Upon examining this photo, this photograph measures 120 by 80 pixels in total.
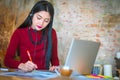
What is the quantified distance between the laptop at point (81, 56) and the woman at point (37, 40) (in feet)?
1.78

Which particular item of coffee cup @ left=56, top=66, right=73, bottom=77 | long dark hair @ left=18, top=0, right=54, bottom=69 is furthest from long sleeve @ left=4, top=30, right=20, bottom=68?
coffee cup @ left=56, top=66, right=73, bottom=77

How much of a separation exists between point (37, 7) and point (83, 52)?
859 mm

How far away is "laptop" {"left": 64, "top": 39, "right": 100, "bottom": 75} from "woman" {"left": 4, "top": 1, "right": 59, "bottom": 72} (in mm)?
544

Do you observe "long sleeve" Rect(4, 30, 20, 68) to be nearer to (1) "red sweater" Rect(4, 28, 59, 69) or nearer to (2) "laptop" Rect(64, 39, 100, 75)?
(1) "red sweater" Rect(4, 28, 59, 69)

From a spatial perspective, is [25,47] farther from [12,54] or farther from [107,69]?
[107,69]

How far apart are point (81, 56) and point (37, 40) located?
2.26ft

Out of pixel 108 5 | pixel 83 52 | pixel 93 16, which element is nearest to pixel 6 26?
pixel 93 16

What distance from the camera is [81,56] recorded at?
196cm

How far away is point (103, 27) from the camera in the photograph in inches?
208

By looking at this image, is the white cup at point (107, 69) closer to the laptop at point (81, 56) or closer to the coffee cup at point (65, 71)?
the laptop at point (81, 56)

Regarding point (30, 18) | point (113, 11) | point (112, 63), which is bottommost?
point (112, 63)

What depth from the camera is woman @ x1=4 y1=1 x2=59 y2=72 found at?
7.93 feet

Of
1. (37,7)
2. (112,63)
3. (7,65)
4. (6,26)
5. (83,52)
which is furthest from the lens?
(112,63)

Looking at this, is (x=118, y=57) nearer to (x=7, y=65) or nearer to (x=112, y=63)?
(x=112, y=63)
